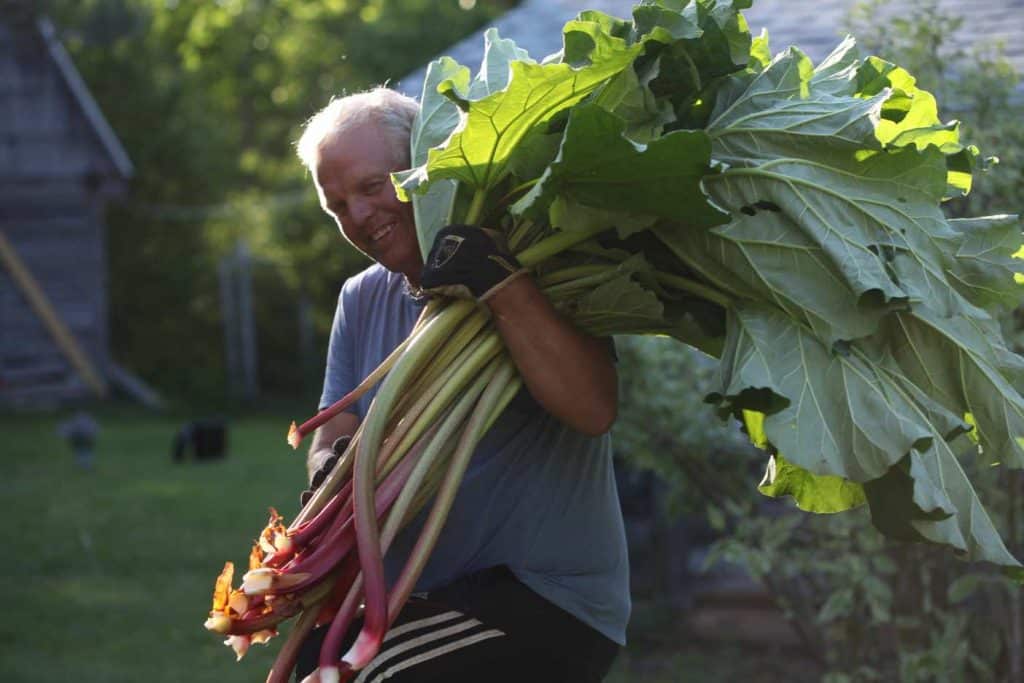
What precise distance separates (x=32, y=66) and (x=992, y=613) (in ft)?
63.0

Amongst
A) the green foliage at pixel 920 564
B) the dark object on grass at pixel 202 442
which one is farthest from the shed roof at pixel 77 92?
the green foliage at pixel 920 564

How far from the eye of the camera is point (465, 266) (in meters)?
2.80

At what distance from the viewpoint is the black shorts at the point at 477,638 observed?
298 centimetres

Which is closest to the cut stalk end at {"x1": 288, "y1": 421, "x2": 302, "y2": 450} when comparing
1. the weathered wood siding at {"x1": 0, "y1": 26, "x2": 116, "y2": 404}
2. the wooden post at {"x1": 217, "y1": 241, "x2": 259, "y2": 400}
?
the weathered wood siding at {"x1": 0, "y1": 26, "x2": 116, "y2": 404}

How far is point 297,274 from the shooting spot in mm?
23828

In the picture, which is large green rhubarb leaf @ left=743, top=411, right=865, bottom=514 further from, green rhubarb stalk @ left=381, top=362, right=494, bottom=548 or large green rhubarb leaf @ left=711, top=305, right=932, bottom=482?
green rhubarb stalk @ left=381, top=362, right=494, bottom=548

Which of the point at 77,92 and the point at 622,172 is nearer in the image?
the point at 622,172

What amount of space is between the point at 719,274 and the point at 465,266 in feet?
1.51

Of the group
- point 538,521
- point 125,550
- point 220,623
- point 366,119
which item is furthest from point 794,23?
point 220,623

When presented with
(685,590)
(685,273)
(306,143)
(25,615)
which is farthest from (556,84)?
(25,615)

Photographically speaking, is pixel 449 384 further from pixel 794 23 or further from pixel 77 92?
pixel 77 92

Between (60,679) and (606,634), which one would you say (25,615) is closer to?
(60,679)

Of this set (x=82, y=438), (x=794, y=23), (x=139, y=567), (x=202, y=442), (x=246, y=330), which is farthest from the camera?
(x=246, y=330)

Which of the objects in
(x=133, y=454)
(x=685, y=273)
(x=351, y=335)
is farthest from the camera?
(x=133, y=454)
